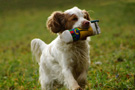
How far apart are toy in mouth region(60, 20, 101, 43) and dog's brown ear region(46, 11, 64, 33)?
37 centimetres

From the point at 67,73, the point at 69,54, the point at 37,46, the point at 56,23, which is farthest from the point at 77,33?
the point at 37,46

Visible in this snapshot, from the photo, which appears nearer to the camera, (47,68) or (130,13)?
(47,68)

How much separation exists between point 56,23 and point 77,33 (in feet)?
1.73

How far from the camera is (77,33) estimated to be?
299 centimetres

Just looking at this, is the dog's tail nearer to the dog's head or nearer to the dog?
the dog

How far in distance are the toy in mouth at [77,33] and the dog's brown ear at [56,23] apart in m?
0.37

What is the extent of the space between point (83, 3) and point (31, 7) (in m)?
6.55

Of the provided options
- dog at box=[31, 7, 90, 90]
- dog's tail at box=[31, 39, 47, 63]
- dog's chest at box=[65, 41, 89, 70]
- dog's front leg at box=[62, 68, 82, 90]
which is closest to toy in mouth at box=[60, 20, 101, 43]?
dog at box=[31, 7, 90, 90]

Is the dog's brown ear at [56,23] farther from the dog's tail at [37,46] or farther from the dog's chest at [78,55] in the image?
the dog's tail at [37,46]

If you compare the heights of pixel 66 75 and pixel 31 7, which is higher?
pixel 31 7

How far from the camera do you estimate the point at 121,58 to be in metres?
5.71

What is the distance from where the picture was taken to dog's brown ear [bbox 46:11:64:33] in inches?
132

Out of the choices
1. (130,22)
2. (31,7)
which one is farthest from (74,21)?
(31,7)

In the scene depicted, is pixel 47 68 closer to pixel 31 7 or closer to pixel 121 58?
pixel 121 58
